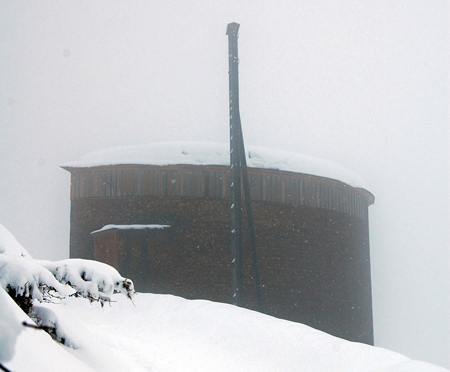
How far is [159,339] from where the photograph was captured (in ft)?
25.6

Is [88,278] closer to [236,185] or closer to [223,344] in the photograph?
[223,344]

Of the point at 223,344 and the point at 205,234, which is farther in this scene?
the point at 205,234

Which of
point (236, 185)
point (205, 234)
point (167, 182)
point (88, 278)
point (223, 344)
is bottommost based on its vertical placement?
point (205, 234)

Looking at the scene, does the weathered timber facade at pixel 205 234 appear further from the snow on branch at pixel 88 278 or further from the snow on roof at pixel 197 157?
the snow on branch at pixel 88 278

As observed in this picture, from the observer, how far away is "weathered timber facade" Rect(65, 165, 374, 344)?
16.1m

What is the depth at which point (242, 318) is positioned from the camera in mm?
8227

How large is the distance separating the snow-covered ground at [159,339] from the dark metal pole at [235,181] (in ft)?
11.4

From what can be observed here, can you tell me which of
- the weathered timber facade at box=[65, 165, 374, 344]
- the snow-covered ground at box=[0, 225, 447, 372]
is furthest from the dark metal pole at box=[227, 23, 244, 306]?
the snow-covered ground at box=[0, 225, 447, 372]

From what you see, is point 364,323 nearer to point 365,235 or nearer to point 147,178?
point 365,235

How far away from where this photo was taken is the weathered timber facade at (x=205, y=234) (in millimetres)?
16062

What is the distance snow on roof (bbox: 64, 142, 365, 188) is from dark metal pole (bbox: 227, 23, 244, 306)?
263 cm

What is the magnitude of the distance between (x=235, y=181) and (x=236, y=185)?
0.10 metres

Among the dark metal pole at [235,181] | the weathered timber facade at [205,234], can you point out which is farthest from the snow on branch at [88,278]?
the weathered timber facade at [205,234]

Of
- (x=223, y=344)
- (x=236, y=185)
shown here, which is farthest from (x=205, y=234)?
(x=223, y=344)
